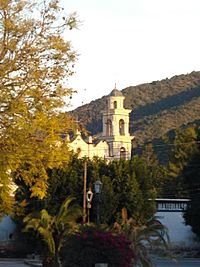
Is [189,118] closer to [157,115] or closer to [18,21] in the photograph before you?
[157,115]

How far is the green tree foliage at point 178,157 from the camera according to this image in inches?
3204

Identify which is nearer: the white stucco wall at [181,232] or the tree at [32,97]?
the tree at [32,97]

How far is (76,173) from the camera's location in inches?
2196

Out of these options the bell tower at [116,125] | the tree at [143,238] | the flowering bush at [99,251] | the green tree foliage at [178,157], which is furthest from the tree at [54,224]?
the bell tower at [116,125]

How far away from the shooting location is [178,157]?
85.6 m

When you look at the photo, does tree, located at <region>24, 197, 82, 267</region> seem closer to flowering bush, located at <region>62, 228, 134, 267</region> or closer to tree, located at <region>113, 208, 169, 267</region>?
tree, located at <region>113, 208, 169, 267</region>

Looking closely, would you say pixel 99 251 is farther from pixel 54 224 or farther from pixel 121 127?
pixel 121 127

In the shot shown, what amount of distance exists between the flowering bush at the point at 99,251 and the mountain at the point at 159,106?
9894 cm

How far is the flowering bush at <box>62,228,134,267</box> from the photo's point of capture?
23859 mm

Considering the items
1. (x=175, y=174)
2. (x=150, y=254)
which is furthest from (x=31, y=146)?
(x=175, y=174)

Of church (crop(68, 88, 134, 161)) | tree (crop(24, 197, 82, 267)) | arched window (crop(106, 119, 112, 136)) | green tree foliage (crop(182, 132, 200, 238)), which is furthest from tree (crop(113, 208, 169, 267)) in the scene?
arched window (crop(106, 119, 112, 136))

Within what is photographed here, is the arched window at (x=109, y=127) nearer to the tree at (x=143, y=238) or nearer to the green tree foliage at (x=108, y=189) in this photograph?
the green tree foliage at (x=108, y=189)

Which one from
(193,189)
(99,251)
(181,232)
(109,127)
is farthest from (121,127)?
(99,251)

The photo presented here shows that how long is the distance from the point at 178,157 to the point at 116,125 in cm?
910
